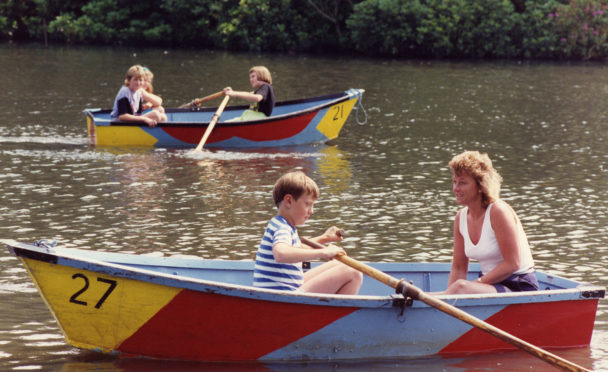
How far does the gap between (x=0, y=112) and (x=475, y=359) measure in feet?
45.1

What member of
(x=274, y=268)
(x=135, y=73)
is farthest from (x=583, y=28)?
(x=274, y=268)

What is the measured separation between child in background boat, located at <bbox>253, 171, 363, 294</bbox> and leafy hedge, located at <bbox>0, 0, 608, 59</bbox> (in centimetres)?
2754

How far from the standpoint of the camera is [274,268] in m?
6.21

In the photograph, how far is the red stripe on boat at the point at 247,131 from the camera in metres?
14.6

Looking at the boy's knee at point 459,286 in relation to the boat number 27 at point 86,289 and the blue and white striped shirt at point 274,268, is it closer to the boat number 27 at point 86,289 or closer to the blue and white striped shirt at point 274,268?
the blue and white striped shirt at point 274,268

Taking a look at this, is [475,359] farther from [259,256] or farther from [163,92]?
[163,92]

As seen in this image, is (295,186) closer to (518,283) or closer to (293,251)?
(293,251)

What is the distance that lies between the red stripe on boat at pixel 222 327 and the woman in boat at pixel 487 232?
0.92 metres

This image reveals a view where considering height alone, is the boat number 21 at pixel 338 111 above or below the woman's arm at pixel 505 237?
below

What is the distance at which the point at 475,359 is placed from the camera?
650 cm

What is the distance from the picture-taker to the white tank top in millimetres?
6277

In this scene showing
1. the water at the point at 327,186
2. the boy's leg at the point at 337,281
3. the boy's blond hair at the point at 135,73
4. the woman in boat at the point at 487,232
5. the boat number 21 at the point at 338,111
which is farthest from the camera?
the boat number 21 at the point at 338,111

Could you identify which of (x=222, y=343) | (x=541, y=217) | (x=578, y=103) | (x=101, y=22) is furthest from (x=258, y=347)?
(x=101, y=22)

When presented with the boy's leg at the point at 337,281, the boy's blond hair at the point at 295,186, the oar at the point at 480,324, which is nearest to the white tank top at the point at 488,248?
the oar at the point at 480,324
